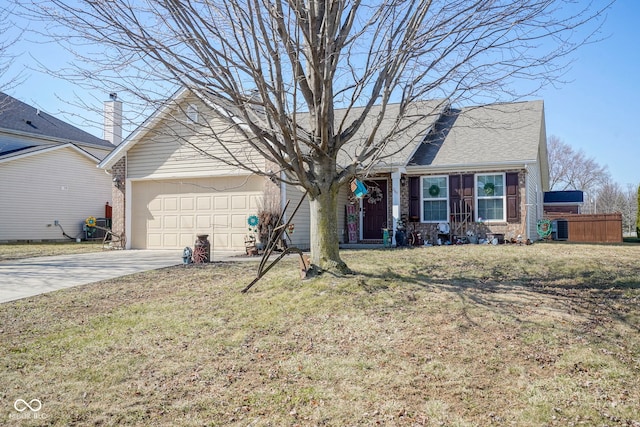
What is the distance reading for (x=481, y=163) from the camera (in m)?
13.9

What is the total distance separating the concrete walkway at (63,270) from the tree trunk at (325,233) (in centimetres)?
429

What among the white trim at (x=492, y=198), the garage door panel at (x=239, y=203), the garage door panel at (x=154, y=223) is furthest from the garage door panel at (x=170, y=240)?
the white trim at (x=492, y=198)

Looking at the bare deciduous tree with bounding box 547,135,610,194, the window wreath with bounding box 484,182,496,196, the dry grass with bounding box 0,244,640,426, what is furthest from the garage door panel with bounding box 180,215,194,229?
the bare deciduous tree with bounding box 547,135,610,194

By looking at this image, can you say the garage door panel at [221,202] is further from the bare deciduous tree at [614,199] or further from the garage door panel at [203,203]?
the bare deciduous tree at [614,199]

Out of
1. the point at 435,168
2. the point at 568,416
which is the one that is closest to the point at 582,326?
the point at 568,416

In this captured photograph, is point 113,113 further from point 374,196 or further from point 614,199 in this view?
point 614,199

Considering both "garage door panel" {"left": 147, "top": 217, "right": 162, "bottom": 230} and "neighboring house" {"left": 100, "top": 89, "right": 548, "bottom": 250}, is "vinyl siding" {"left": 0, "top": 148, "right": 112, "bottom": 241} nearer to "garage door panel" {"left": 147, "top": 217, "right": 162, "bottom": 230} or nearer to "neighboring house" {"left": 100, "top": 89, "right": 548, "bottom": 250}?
"neighboring house" {"left": 100, "top": 89, "right": 548, "bottom": 250}

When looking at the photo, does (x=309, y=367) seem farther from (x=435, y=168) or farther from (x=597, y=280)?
(x=435, y=168)

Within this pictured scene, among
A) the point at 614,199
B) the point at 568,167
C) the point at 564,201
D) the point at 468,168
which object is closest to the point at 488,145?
the point at 468,168

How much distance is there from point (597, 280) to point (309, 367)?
5251 millimetres

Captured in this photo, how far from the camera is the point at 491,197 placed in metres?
14.3

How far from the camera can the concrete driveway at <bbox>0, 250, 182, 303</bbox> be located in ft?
26.6

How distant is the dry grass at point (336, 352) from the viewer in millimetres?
3666

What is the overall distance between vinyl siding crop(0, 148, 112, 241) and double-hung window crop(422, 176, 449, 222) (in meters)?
16.5
